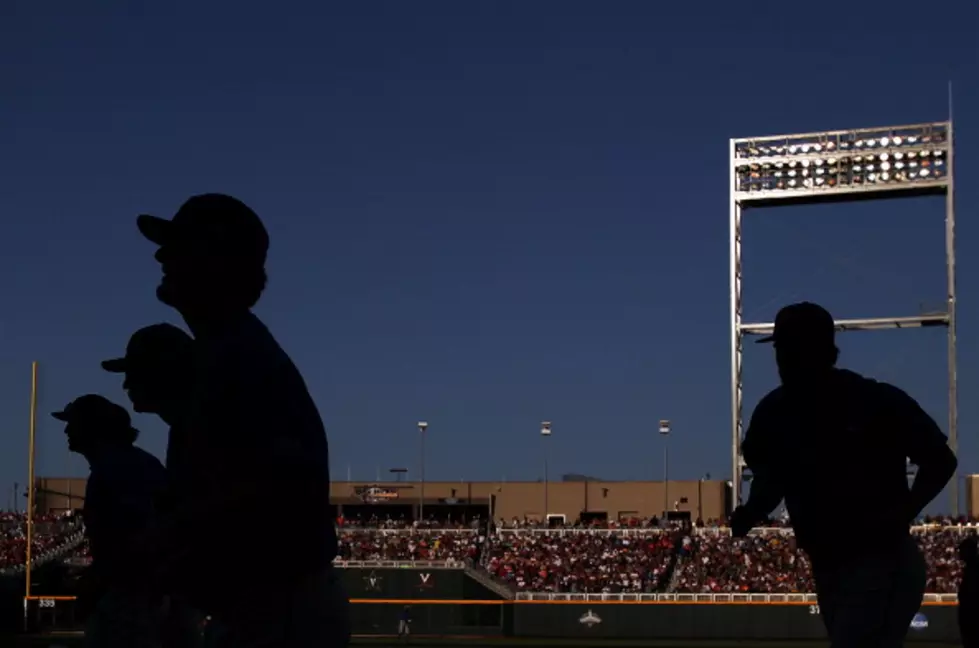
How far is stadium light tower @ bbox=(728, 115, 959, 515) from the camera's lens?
1813 inches

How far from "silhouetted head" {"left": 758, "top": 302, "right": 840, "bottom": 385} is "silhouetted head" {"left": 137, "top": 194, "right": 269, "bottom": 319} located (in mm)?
3291

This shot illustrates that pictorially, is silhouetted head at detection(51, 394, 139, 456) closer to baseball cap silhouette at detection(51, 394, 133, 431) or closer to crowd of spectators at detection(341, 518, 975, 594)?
baseball cap silhouette at detection(51, 394, 133, 431)

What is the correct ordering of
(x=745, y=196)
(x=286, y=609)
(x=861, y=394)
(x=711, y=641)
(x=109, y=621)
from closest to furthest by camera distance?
(x=286, y=609) < (x=861, y=394) < (x=109, y=621) < (x=711, y=641) < (x=745, y=196)

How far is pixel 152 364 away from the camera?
5094 millimetres

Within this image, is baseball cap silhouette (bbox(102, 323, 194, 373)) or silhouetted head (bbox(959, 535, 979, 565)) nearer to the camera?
baseball cap silhouette (bbox(102, 323, 194, 373))

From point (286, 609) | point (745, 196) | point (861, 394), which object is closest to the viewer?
point (286, 609)

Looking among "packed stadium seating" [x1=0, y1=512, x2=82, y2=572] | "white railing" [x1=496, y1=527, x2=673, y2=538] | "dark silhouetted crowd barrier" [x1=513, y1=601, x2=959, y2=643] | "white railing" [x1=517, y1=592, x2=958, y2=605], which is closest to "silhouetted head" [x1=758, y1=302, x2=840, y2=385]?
"dark silhouetted crowd barrier" [x1=513, y1=601, x2=959, y2=643]

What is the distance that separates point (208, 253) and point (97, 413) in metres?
4.03

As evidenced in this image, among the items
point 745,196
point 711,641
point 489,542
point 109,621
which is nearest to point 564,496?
point 489,542

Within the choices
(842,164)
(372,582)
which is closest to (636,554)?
(372,582)

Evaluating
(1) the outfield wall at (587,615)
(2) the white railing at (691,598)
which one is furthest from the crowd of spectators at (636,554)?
(1) the outfield wall at (587,615)

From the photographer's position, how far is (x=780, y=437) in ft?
21.1

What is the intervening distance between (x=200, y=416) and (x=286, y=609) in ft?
1.76

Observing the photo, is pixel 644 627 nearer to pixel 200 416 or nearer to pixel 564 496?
pixel 564 496
